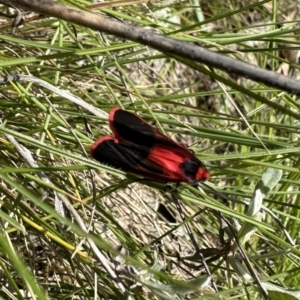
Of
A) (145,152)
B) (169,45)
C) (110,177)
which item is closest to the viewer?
(169,45)

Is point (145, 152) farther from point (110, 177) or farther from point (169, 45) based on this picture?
point (110, 177)

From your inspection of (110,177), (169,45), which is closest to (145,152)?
(169,45)

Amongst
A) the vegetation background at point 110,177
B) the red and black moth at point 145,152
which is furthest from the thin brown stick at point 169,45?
the red and black moth at point 145,152

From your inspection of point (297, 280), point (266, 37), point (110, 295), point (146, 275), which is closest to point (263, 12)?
point (297, 280)

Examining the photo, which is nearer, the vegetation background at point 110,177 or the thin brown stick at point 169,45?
the thin brown stick at point 169,45

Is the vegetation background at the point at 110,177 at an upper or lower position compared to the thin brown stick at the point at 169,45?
lower

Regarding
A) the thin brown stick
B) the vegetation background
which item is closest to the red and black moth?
the vegetation background

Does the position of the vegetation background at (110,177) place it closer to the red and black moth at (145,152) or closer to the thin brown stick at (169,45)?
the red and black moth at (145,152)

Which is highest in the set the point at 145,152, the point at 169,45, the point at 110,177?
the point at 169,45
